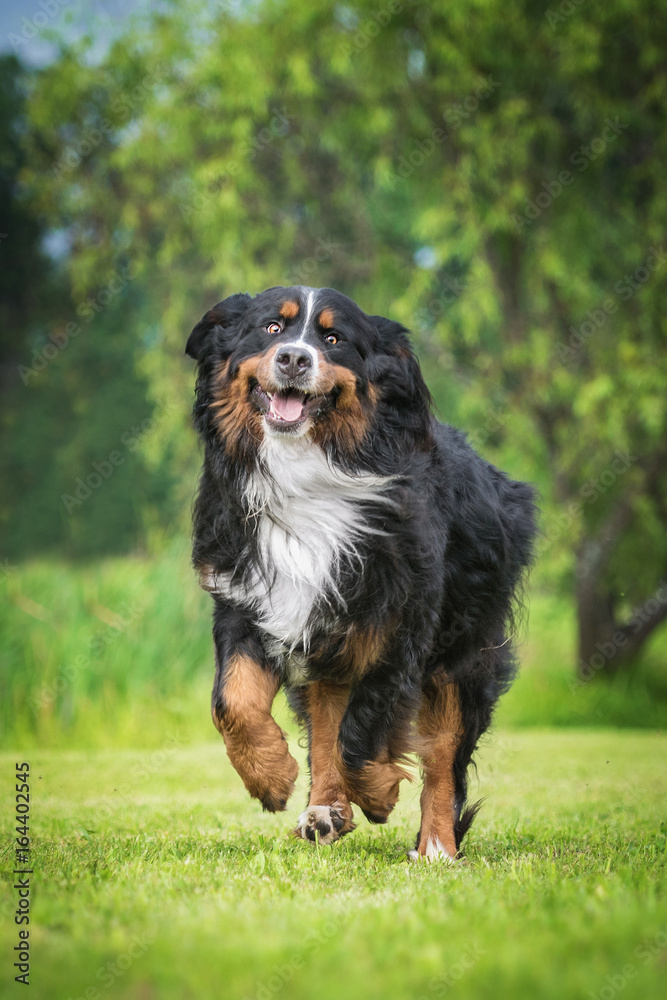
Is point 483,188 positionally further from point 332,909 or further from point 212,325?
point 332,909

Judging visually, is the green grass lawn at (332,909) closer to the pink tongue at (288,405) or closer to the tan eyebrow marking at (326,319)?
the pink tongue at (288,405)

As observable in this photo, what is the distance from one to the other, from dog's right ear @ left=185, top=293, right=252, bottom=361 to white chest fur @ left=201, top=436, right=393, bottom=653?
59cm

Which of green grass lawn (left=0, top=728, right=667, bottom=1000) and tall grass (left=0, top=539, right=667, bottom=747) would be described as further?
tall grass (left=0, top=539, right=667, bottom=747)

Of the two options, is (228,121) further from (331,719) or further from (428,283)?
(331,719)

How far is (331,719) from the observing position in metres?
4.48

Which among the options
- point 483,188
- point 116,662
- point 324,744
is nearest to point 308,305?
point 324,744

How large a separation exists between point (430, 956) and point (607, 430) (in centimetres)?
955

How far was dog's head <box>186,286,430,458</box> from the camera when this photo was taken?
4094 millimetres

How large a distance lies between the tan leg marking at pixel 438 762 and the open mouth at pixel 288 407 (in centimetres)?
134

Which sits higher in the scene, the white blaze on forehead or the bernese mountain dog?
the white blaze on forehead

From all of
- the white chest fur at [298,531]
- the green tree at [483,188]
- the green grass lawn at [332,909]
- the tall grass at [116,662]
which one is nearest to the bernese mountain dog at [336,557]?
the white chest fur at [298,531]

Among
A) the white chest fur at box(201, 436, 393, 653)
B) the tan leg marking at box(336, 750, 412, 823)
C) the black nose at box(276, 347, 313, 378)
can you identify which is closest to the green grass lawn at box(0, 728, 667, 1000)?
the tan leg marking at box(336, 750, 412, 823)

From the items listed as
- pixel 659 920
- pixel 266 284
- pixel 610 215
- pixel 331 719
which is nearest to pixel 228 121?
pixel 266 284

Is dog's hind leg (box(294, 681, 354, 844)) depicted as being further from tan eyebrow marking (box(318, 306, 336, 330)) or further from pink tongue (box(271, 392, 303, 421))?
tan eyebrow marking (box(318, 306, 336, 330))
